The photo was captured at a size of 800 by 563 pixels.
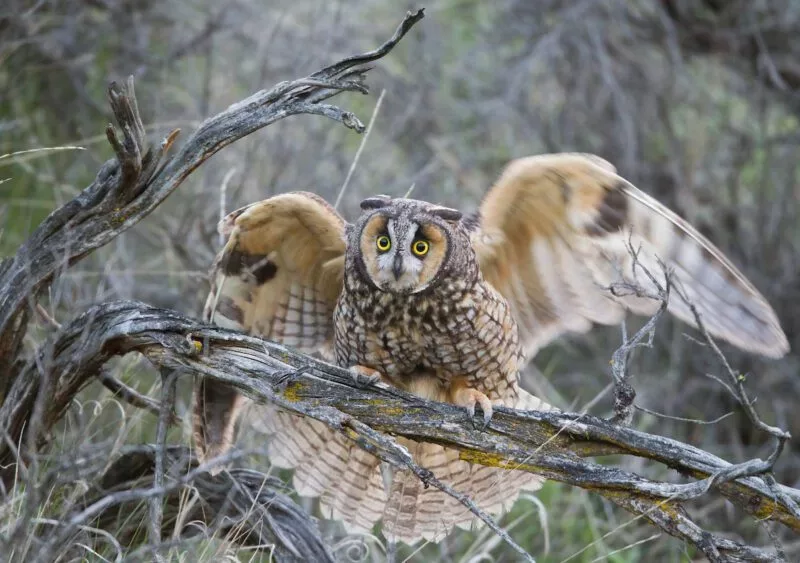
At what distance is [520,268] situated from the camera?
416cm

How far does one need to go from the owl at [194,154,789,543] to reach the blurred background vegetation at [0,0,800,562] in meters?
1.87

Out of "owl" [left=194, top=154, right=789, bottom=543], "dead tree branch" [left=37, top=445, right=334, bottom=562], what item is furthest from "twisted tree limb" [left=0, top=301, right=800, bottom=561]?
"dead tree branch" [left=37, top=445, right=334, bottom=562]

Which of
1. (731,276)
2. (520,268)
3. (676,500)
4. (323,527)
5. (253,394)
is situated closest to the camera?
(676,500)

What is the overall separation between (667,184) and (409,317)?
4408 millimetres

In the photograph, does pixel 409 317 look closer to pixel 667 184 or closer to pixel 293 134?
pixel 293 134

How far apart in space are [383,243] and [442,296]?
0.99ft

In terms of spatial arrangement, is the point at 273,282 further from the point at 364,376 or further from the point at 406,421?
the point at 406,421

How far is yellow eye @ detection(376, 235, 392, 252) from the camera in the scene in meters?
3.50

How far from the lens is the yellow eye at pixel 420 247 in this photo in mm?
3520

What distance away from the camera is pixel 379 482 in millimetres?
4184

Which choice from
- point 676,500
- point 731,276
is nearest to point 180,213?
point 731,276

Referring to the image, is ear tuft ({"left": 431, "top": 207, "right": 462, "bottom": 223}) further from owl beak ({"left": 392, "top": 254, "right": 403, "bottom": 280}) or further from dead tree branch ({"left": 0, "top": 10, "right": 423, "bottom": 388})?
dead tree branch ({"left": 0, "top": 10, "right": 423, "bottom": 388})

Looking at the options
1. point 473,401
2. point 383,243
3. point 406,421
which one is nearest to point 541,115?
point 383,243

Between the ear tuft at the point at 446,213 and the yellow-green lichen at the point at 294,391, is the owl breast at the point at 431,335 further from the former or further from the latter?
the yellow-green lichen at the point at 294,391
